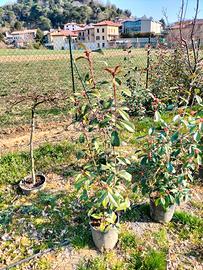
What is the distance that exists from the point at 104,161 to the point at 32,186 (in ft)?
4.68

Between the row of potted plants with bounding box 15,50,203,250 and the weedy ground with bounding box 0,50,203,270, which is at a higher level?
the row of potted plants with bounding box 15,50,203,250

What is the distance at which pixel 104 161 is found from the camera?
7.25 ft

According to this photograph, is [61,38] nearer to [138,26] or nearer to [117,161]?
[117,161]

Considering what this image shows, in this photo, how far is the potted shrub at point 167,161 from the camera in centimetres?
221

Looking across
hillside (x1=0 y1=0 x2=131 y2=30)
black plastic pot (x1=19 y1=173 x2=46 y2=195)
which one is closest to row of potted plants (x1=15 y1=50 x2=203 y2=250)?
black plastic pot (x1=19 y1=173 x2=46 y2=195)

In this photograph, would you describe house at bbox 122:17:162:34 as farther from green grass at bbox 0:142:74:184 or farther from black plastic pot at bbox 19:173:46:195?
black plastic pot at bbox 19:173:46:195

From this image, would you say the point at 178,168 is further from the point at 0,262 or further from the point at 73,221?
the point at 0,262

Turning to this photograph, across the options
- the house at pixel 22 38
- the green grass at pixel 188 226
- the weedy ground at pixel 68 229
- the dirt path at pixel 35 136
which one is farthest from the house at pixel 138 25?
the green grass at pixel 188 226

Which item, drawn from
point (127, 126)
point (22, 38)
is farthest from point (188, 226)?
point (22, 38)

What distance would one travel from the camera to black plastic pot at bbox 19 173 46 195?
3175 millimetres

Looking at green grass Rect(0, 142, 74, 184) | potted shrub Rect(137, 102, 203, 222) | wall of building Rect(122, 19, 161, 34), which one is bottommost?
green grass Rect(0, 142, 74, 184)

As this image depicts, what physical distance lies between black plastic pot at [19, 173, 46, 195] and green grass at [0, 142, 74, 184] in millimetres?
161

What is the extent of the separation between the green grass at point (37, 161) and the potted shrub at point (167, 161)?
1625 mm

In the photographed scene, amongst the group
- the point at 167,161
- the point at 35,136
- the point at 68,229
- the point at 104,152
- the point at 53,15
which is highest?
the point at 53,15
